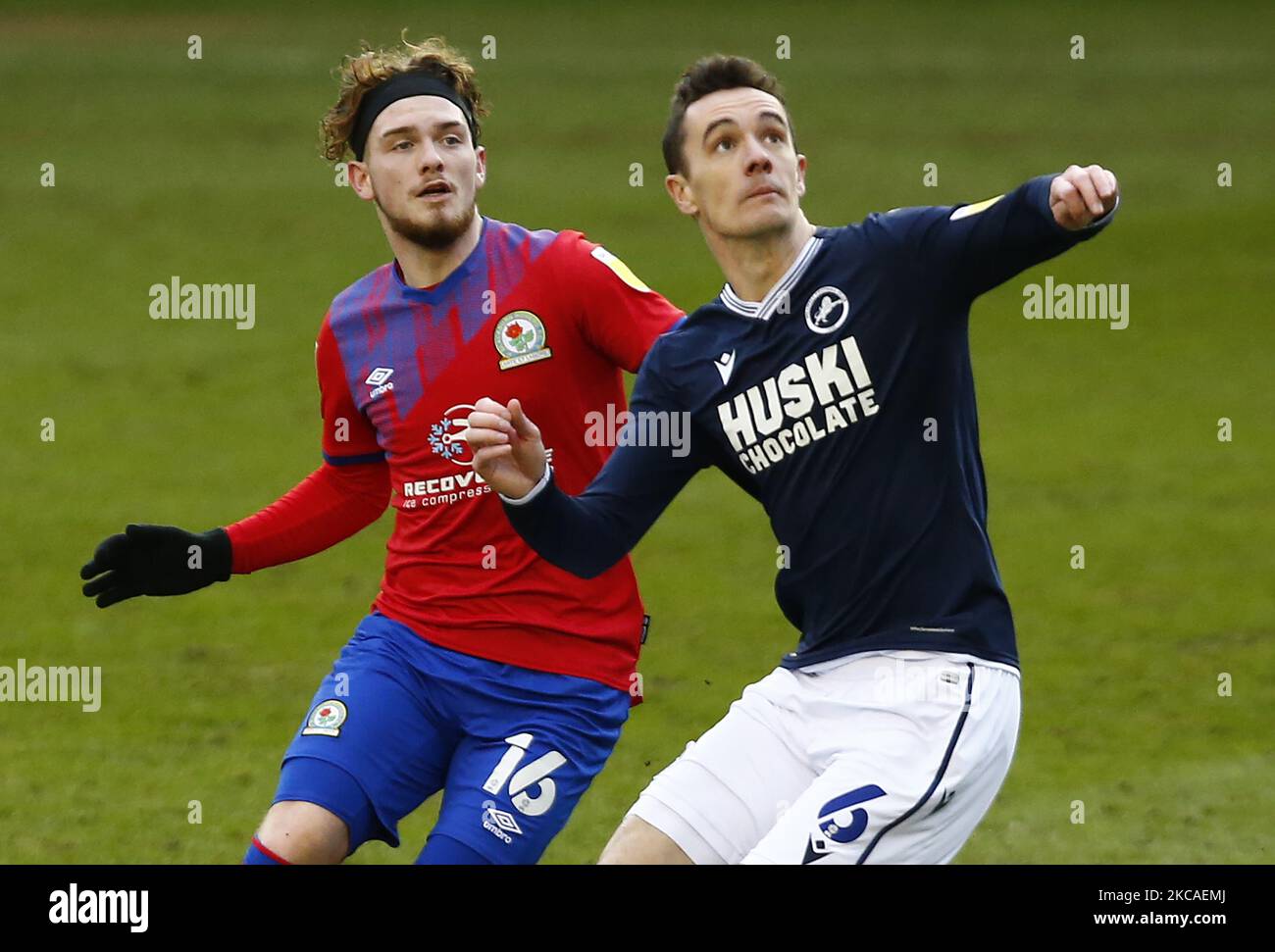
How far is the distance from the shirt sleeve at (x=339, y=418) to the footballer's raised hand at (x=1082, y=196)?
271 centimetres


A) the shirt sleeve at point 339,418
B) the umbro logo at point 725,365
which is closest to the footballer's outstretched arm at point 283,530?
the shirt sleeve at point 339,418

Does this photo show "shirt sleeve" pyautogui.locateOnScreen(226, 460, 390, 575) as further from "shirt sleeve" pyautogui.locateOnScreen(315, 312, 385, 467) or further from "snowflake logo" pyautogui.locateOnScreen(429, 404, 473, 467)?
"snowflake logo" pyautogui.locateOnScreen(429, 404, 473, 467)

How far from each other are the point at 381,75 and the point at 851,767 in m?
2.99

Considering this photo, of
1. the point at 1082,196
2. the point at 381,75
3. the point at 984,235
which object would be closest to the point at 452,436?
the point at 381,75

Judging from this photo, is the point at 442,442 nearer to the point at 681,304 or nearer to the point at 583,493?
the point at 583,493

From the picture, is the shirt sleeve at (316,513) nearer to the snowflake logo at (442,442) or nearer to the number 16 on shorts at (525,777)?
the snowflake logo at (442,442)

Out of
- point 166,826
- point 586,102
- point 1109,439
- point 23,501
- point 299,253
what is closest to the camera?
point 166,826

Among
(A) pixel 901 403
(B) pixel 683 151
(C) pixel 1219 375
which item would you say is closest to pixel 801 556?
(A) pixel 901 403

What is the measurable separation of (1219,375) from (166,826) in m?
14.8

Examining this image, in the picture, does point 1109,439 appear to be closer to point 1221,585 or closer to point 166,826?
point 1221,585

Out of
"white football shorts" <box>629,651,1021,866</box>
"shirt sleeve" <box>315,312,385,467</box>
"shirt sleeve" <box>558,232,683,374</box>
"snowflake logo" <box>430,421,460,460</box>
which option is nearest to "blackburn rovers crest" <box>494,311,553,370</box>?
"shirt sleeve" <box>558,232,683,374</box>

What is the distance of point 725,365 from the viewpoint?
19.5 ft

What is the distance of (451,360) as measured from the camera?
22.3 feet

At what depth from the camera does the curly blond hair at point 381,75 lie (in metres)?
7.10
